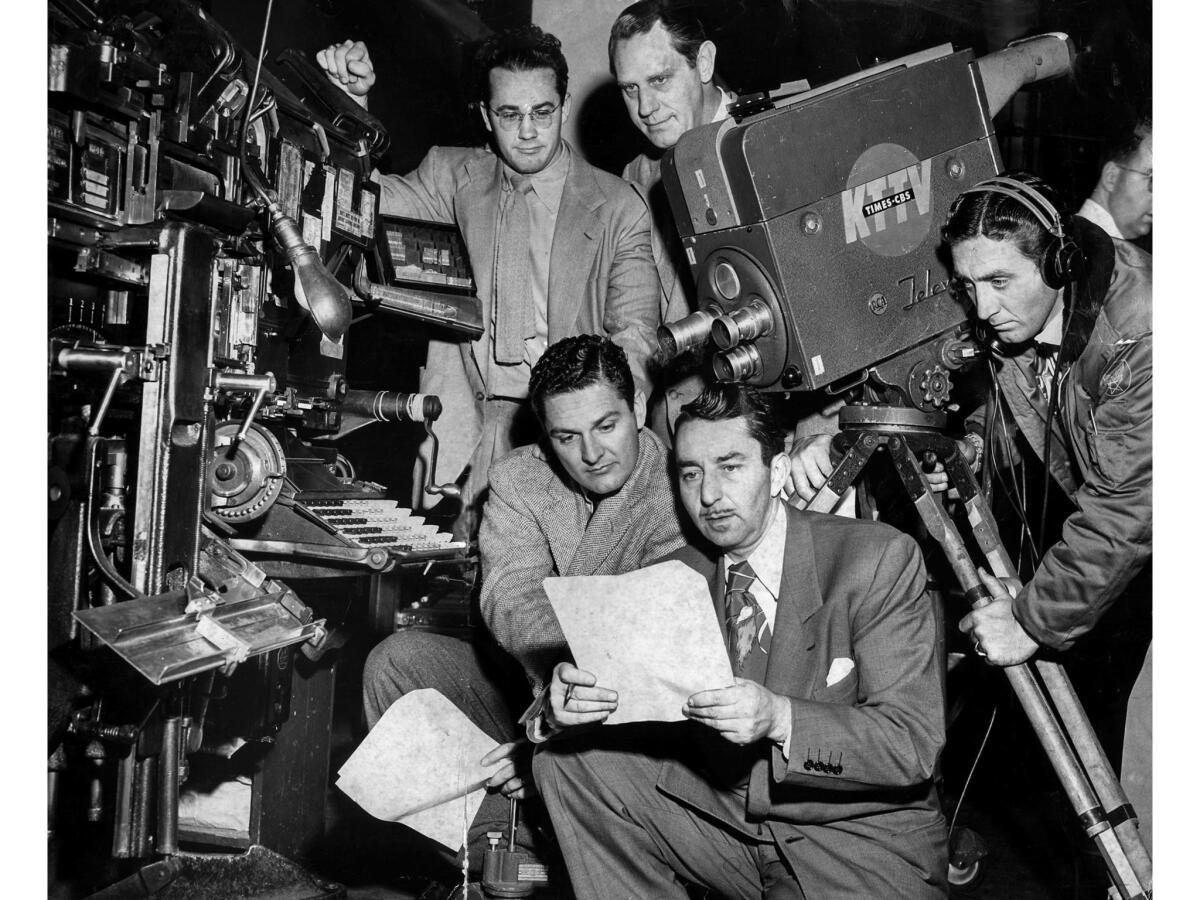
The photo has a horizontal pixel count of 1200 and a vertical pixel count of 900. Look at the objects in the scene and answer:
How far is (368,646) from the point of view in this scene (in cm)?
362

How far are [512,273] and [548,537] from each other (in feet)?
3.24

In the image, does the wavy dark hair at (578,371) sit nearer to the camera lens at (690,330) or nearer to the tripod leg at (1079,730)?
the camera lens at (690,330)

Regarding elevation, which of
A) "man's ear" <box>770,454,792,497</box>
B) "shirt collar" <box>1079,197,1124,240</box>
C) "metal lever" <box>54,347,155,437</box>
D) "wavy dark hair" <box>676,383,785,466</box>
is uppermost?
"shirt collar" <box>1079,197,1124,240</box>

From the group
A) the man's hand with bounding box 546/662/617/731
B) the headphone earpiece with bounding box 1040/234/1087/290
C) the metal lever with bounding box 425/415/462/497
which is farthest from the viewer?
the metal lever with bounding box 425/415/462/497

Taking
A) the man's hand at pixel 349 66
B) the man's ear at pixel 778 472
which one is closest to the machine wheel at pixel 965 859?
the man's ear at pixel 778 472

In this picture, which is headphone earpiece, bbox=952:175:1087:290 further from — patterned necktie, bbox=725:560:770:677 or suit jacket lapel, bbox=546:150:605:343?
suit jacket lapel, bbox=546:150:605:343

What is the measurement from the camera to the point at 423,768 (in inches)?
113

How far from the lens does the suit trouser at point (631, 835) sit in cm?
244

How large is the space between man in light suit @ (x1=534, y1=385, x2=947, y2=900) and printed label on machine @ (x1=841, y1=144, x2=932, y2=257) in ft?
1.73

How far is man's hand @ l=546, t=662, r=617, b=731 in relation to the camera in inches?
83.4

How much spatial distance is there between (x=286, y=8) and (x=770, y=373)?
6.12 feet

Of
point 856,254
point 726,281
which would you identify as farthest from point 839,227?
point 726,281

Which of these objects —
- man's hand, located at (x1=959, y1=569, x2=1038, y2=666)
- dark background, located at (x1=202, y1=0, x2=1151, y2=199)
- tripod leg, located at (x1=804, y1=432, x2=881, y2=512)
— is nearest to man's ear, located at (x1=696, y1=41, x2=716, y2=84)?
dark background, located at (x1=202, y1=0, x2=1151, y2=199)

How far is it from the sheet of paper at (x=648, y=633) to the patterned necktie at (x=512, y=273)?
5.32 ft
